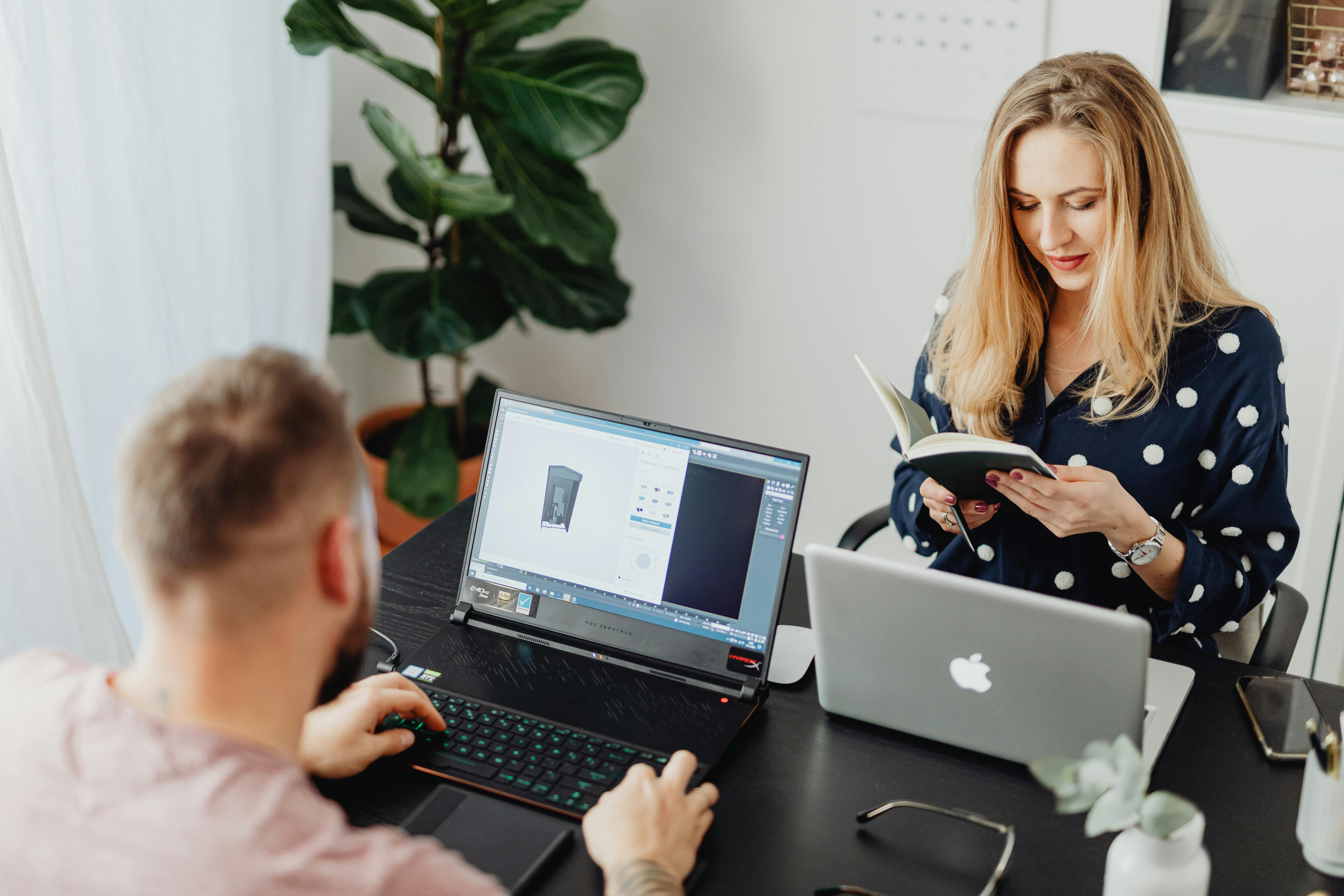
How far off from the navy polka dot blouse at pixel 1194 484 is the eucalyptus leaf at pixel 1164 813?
2.20 ft

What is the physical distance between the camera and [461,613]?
60.5 inches

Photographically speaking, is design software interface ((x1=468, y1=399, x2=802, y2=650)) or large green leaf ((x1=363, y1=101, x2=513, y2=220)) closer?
design software interface ((x1=468, y1=399, x2=802, y2=650))

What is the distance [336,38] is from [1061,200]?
1458 millimetres

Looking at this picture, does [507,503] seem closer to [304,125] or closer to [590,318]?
[590,318]

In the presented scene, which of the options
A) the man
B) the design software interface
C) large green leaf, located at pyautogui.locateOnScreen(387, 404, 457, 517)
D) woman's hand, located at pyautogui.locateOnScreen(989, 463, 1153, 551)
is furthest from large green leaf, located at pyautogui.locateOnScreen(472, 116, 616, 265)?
the man

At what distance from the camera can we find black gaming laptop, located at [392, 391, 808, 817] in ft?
4.33

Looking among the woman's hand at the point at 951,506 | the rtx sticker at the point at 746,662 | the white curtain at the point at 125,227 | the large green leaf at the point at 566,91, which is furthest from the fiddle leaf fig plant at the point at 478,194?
the rtx sticker at the point at 746,662

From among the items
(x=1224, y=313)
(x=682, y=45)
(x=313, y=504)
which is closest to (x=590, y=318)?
(x=682, y=45)

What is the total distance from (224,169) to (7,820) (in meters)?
1.82

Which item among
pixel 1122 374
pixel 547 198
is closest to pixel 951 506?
pixel 1122 374

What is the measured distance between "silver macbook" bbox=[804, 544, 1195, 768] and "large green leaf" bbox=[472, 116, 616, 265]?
4.94 feet

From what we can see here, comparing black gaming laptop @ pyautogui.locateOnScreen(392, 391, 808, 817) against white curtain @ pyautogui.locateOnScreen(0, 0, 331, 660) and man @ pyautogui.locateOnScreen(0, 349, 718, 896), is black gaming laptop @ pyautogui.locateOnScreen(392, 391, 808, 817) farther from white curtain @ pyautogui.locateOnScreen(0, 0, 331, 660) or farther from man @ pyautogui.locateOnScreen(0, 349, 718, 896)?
white curtain @ pyautogui.locateOnScreen(0, 0, 331, 660)

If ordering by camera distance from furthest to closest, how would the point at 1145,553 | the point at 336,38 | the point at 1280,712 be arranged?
the point at 336,38
the point at 1145,553
the point at 1280,712

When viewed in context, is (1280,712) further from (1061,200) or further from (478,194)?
(478,194)
